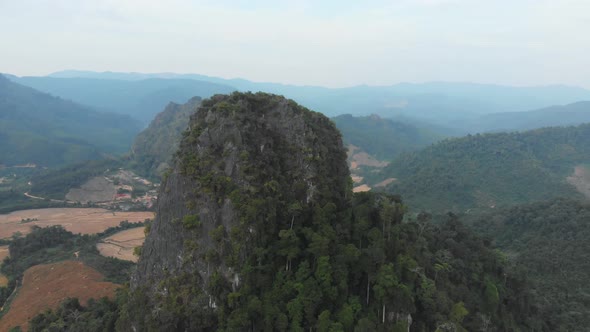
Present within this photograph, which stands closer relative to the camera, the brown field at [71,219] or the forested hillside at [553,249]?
the forested hillside at [553,249]

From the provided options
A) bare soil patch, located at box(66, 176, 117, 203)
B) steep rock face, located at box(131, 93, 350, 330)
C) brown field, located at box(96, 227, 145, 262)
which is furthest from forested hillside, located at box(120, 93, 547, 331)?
bare soil patch, located at box(66, 176, 117, 203)

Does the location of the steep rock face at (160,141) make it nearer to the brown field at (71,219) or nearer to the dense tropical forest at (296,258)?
the brown field at (71,219)

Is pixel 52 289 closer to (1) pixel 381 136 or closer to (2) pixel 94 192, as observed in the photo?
(2) pixel 94 192

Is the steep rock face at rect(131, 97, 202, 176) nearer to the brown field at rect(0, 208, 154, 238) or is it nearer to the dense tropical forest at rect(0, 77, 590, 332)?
the brown field at rect(0, 208, 154, 238)

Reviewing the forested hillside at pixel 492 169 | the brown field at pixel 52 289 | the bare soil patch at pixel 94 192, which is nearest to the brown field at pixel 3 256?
the brown field at pixel 52 289

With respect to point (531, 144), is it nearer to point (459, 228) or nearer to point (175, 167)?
point (459, 228)
